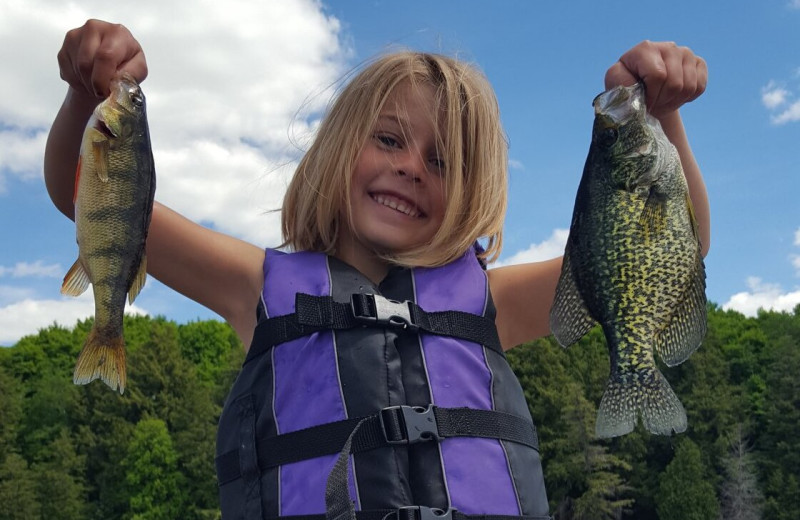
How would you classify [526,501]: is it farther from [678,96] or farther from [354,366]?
[678,96]

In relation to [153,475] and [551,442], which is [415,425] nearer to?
[153,475]

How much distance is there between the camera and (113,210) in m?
3.54

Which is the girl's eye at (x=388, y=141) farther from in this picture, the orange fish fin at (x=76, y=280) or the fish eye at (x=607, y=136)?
the orange fish fin at (x=76, y=280)

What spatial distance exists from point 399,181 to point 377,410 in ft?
3.93

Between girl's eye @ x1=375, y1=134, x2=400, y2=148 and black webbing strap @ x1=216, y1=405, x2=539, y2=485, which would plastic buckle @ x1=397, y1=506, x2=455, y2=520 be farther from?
girl's eye @ x1=375, y1=134, x2=400, y2=148

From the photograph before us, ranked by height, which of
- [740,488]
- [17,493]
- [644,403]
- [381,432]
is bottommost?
[644,403]

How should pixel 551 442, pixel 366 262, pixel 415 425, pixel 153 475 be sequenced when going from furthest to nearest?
1. pixel 551 442
2. pixel 153 475
3. pixel 366 262
4. pixel 415 425

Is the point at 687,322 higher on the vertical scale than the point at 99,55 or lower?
lower

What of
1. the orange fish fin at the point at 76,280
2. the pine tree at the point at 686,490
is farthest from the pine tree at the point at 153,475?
the orange fish fin at the point at 76,280

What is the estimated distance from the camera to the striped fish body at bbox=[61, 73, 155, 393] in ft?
11.6

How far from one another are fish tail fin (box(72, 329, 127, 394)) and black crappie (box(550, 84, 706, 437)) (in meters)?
1.73

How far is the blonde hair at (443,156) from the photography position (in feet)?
15.2

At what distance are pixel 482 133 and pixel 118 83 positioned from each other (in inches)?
78.6

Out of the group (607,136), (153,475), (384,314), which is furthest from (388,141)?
(153,475)
